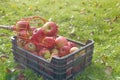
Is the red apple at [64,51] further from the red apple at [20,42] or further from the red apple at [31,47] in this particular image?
the red apple at [20,42]

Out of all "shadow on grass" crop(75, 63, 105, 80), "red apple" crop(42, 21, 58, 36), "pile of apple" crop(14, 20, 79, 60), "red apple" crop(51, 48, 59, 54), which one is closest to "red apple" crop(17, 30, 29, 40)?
"pile of apple" crop(14, 20, 79, 60)

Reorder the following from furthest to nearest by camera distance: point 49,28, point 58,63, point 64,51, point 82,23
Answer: point 82,23, point 49,28, point 64,51, point 58,63

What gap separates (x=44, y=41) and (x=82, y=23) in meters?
2.06

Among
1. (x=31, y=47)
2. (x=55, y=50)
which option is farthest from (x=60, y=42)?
(x=31, y=47)

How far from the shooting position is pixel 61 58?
3.24 metres

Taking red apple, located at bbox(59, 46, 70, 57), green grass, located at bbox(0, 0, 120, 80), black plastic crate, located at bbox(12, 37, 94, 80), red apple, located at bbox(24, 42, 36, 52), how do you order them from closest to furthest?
1. black plastic crate, located at bbox(12, 37, 94, 80)
2. red apple, located at bbox(59, 46, 70, 57)
3. red apple, located at bbox(24, 42, 36, 52)
4. green grass, located at bbox(0, 0, 120, 80)

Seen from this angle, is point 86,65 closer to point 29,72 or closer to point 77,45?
point 77,45

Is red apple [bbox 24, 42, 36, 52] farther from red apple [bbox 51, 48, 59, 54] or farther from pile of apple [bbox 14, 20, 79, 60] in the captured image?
red apple [bbox 51, 48, 59, 54]

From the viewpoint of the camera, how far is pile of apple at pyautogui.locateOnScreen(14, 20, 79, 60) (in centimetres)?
355

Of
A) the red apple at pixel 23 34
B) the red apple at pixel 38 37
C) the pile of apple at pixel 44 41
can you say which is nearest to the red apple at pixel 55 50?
the pile of apple at pixel 44 41

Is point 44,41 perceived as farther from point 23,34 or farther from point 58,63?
point 58,63

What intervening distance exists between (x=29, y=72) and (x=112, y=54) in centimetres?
128

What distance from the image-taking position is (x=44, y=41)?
358 cm

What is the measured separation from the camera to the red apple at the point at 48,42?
3539 mm
